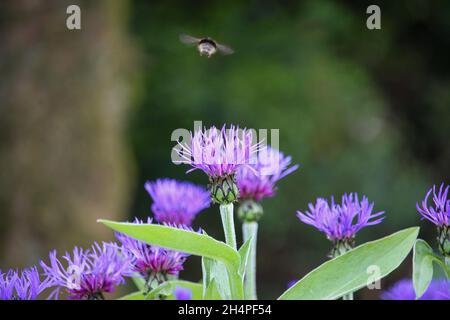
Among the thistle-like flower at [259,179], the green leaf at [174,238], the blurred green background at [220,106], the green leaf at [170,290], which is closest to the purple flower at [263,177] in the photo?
the thistle-like flower at [259,179]

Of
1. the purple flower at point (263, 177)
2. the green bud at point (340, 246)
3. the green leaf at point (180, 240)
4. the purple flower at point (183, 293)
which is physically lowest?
the purple flower at point (183, 293)

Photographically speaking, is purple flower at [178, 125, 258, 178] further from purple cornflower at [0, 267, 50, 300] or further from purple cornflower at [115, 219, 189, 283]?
purple cornflower at [0, 267, 50, 300]

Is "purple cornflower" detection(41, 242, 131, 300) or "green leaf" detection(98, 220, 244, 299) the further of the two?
"purple cornflower" detection(41, 242, 131, 300)

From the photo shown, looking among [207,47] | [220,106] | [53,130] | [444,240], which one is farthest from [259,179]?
[220,106]

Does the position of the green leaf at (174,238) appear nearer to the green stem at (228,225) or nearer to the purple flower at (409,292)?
the green stem at (228,225)

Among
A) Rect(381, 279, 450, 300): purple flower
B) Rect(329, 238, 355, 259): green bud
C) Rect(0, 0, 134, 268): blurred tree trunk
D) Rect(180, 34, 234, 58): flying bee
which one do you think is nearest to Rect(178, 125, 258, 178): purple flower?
Rect(329, 238, 355, 259): green bud

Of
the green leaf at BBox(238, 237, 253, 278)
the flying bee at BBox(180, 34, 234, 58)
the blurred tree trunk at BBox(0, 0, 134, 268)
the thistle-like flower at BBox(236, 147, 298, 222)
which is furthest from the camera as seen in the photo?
the blurred tree trunk at BBox(0, 0, 134, 268)

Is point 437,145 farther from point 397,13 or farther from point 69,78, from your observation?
point 69,78
